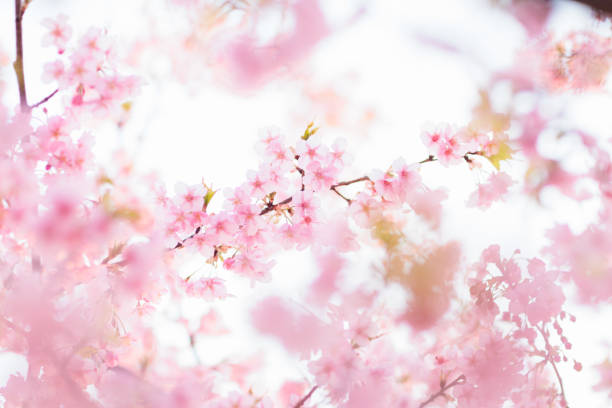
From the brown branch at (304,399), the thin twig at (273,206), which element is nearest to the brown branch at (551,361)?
the brown branch at (304,399)

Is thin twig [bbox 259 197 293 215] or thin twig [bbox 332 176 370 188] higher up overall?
thin twig [bbox 332 176 370 188]

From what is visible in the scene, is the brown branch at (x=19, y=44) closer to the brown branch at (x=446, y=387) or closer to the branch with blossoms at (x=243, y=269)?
the branch with blossoms at (x=243, y=269)

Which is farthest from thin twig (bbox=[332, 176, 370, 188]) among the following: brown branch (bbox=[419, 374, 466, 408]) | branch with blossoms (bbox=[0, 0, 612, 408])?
brown branch (bbox=[419, 374, 466, 408])

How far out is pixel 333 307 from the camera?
2773mm

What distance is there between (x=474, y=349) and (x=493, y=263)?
22.0 inches

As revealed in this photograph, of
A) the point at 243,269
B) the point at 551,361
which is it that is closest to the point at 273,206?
the point at 243,269

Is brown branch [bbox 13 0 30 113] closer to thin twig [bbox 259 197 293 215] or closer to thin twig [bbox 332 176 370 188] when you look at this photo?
thin twig [bbox 259 197 293 215]

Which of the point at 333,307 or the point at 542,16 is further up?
the point at 542,16

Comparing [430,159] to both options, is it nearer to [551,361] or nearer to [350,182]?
[350,182]

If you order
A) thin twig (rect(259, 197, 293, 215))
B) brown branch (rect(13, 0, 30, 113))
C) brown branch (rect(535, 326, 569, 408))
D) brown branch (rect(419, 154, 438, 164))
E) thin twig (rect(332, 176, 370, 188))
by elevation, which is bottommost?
brown branch (rect(535, 326, 569, 408))

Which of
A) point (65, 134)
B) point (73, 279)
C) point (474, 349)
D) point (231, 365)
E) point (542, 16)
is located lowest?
point (231, 365)

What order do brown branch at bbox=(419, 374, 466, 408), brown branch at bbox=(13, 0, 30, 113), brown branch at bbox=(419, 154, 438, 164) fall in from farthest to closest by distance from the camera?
brown branch at bbox=(419, 374, 466, 408) < brown branch at bbox=(419, 154, 438, 164) < brown branch at bbox=(13, 0, 30, 113)

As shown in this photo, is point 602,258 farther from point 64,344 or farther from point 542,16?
point 64,344

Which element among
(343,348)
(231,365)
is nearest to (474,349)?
(343,348)
